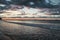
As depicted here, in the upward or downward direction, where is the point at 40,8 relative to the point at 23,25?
upward

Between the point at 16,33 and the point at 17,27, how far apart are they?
78 mm

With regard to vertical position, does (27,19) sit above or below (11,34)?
above

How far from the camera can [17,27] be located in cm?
257

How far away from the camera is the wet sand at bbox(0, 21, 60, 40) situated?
8.32 ft

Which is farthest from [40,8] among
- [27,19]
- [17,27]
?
[17,27]

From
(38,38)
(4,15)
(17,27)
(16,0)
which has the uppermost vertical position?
(16,0)

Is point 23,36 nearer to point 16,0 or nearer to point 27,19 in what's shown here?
point 27,19

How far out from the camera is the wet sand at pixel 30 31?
254cm

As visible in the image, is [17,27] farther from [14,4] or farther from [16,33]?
[14,4]

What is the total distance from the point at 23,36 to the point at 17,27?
14 centimetres

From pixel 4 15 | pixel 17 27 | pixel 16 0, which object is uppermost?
pixel 16 0

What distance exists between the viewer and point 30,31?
256 cm

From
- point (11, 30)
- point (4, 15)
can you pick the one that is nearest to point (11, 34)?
point (11, 30)

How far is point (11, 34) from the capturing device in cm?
254
